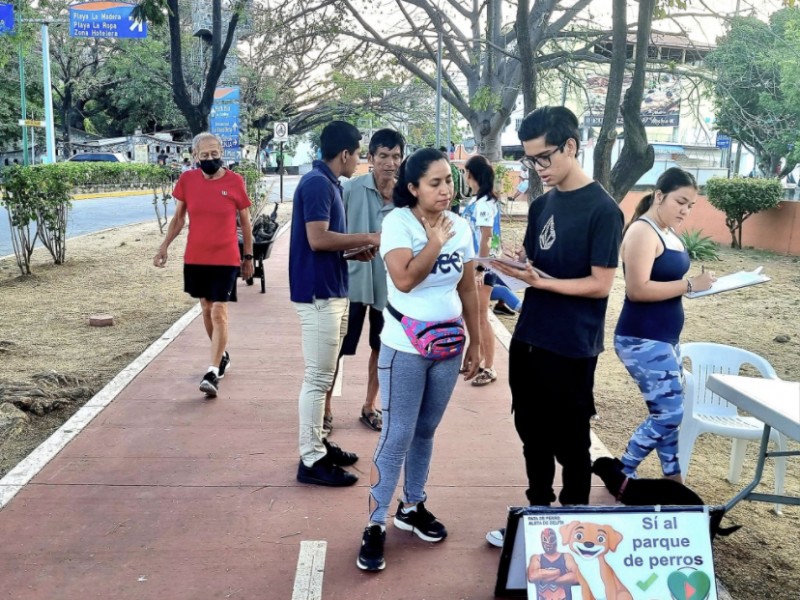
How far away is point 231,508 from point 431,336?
148 cm

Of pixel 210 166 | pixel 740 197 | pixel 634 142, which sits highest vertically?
pixel 634 142

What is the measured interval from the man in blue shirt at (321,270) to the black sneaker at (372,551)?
82 centimetres

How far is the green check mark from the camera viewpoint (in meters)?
2.76

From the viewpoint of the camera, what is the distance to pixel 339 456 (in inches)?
177

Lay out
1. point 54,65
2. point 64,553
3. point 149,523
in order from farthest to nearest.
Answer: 1. point 54,65
2. point 149,523
3. point 64,553

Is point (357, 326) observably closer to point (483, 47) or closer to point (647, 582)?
point (647, 582)

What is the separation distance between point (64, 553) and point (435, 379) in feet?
5.81

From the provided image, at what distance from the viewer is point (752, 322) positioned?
9719 mm

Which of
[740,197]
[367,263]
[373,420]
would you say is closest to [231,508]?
[373,420]

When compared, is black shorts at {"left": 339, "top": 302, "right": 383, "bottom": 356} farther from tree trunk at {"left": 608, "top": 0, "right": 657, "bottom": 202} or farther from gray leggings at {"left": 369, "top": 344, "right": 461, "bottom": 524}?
tree trunk at {"left": 608, "top": 0, "right": 657, "bottom": 202}

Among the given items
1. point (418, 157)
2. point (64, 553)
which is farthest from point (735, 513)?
point (64, 553)

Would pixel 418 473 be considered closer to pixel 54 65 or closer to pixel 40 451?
pixel 40 451

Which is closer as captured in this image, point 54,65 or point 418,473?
point 418,473

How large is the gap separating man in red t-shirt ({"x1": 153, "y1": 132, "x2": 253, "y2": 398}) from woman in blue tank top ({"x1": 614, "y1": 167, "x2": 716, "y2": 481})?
2985mm
